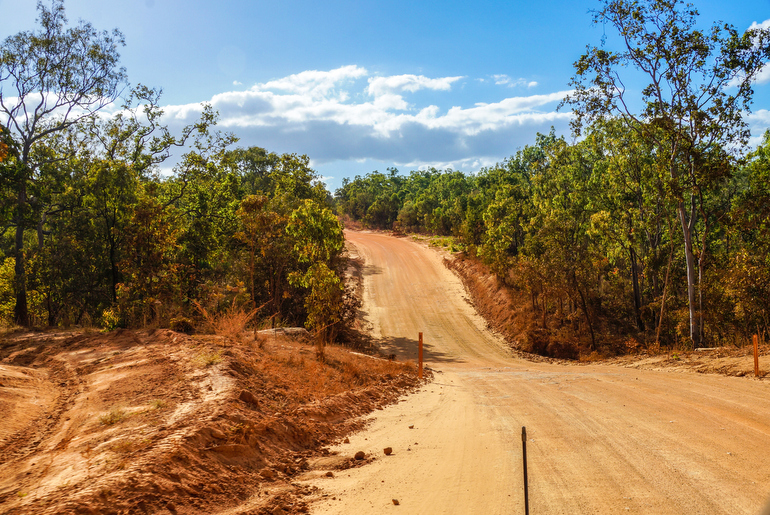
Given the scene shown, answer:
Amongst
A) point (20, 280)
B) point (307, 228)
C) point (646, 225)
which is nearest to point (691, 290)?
point (646, 225)

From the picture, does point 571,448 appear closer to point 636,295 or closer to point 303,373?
point 303,373

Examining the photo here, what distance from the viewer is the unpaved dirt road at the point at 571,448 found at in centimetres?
600

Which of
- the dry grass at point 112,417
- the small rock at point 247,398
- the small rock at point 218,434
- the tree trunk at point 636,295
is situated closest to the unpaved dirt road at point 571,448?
the small rock at point 218,434

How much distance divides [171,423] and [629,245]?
88.2 feet

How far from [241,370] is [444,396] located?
5.40 m

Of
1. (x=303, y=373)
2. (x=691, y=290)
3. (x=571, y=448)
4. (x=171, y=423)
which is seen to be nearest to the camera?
(x=171, y=423)

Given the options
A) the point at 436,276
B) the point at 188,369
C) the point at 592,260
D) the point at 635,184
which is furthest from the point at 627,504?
the point at 436,276

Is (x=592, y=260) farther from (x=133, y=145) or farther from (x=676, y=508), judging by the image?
(x=133, y=145)

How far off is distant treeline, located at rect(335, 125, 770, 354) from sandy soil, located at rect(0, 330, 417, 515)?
52.7ft

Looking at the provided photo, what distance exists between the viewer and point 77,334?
48.4 ft

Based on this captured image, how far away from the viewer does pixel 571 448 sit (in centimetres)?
780

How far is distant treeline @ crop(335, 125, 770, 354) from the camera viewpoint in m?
21.0

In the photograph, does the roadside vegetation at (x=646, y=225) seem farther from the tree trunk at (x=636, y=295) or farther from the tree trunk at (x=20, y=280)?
the tree trunk at (x=20, y=280)

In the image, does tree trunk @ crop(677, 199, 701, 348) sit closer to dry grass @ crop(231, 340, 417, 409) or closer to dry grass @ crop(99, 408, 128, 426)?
dry grass @ crop(231, 340, 417, 409)
